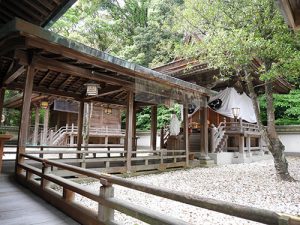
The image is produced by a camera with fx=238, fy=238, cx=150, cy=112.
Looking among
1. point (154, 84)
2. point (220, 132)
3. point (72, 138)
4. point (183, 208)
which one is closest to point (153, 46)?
point (72, 138)

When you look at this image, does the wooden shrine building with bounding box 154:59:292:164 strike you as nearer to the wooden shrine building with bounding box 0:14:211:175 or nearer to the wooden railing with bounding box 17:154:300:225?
the wooden shrine building with bounding box 0:14:211:175

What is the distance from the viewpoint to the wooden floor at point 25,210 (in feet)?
10.8

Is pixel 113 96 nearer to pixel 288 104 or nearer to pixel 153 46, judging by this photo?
pixel 288 104

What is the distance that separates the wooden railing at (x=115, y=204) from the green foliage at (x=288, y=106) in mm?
18377

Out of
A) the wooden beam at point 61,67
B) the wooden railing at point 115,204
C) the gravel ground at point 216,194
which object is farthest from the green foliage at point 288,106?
the wooden railing at point 115,204

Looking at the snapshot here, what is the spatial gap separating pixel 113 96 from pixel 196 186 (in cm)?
557

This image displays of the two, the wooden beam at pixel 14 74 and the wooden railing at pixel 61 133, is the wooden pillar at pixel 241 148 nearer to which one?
the wooden beam at pixel 14 74

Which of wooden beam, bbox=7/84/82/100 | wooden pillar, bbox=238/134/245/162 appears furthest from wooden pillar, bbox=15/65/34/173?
wooden pillar, bbox=238/134/245/162

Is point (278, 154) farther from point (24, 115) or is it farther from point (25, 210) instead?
point (24, 115)

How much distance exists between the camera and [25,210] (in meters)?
3.68

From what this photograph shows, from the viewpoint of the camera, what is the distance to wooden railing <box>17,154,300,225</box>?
5.76ft

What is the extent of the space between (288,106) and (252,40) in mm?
13912

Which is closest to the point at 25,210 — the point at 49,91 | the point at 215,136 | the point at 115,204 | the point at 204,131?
the point at 115,204

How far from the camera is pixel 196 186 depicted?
275 inches
